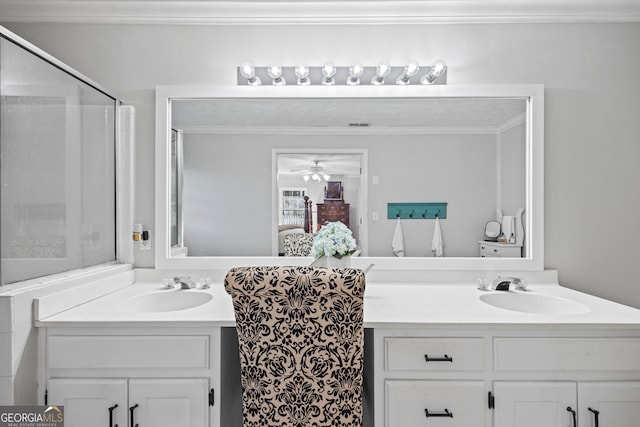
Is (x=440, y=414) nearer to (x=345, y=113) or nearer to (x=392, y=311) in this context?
(x=392, y=311)

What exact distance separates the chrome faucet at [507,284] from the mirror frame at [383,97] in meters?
0.14

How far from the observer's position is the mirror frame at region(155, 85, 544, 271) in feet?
6.47

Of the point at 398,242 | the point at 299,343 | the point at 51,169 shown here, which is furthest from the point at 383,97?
the point at 51,169

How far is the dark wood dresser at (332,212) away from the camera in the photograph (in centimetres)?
200

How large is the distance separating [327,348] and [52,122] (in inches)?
60.2

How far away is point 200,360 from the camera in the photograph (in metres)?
1.35

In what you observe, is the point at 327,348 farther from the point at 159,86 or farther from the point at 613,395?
the point at 159,86

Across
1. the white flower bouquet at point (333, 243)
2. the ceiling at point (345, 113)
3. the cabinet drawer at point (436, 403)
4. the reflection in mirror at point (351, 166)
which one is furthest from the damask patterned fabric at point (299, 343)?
the ceiling at point (345, 113)

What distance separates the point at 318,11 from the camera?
76.9 inches

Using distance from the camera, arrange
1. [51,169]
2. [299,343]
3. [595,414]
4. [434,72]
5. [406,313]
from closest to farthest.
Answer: [299,343]
[595,414]
[406,313]
[51,169]
[434,72]

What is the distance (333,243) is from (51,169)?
4.32ft

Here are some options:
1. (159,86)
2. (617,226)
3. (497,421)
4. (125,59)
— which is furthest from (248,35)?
(617,226)

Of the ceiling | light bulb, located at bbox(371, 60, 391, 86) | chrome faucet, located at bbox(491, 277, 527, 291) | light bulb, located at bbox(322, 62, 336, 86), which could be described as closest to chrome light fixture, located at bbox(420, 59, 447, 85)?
the ceiling

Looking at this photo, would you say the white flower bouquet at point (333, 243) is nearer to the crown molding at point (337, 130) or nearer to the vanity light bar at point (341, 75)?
the crown molding at point (337, 130)
